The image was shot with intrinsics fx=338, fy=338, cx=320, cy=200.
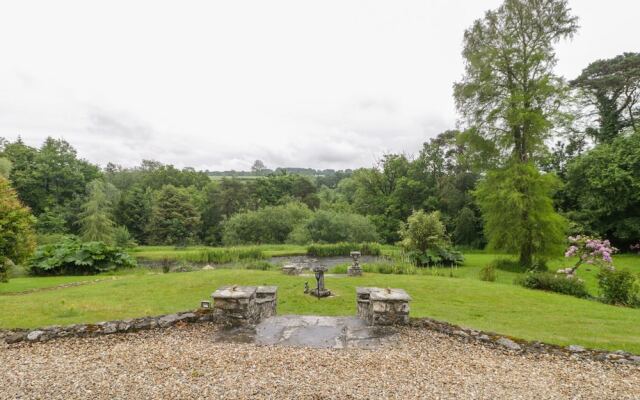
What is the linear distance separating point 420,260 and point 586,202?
15729mm

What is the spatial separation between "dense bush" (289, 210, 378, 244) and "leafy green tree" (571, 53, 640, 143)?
19013 millimetres

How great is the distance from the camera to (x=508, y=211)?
1567 centimetres

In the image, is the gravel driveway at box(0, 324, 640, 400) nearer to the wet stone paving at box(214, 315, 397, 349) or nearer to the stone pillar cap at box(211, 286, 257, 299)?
the wet stone paving at box(214, 315, 397, 349)

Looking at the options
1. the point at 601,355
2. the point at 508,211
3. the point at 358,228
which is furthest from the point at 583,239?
the point at 358,228

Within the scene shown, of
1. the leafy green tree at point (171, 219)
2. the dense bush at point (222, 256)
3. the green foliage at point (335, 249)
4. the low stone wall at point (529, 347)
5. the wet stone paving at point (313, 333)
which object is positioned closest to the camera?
the low stone wall at point (529, 347)

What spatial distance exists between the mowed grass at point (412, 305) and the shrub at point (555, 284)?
1.44 metres

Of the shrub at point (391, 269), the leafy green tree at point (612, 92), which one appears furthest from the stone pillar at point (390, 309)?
the leafy green tree at point (612, 92)

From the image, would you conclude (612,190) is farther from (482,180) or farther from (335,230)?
(335,230)

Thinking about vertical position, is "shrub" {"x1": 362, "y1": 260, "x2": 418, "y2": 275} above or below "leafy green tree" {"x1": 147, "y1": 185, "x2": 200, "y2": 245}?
below

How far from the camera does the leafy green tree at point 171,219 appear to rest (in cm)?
3475

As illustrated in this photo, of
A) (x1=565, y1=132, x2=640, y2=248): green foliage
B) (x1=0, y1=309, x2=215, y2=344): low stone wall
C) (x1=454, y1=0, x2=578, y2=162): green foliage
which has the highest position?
(x1=454, y1=0, x2=578, y2=162): green foliage

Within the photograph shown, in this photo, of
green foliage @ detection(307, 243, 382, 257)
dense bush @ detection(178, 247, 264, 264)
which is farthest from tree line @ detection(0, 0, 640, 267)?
dense bush @ detection(178, 247, 264, 264)

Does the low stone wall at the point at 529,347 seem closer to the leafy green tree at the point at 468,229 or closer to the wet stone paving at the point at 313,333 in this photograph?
the wet stone paving at the point at 313,333

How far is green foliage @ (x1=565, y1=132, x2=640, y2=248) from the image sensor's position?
2194cm
